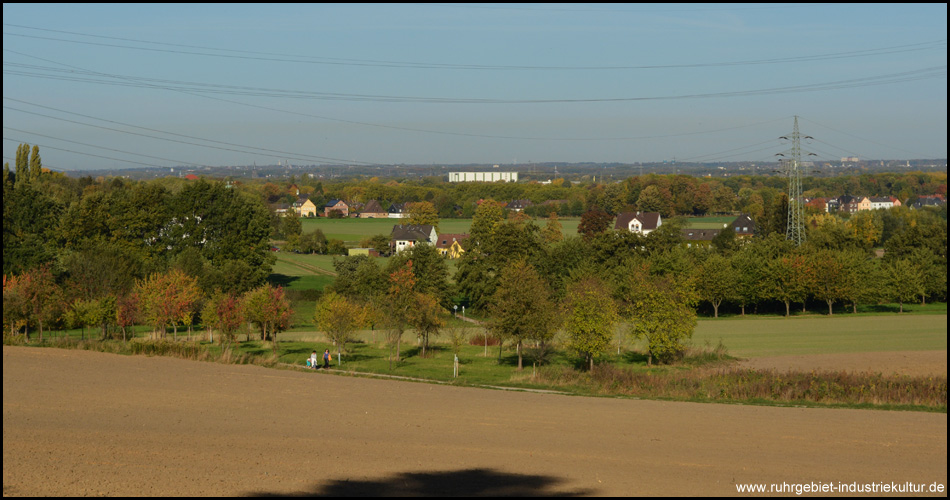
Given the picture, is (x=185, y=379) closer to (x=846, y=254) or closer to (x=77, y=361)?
(x=77, y=361)

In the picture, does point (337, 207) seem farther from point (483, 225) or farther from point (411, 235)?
point (483, 225)

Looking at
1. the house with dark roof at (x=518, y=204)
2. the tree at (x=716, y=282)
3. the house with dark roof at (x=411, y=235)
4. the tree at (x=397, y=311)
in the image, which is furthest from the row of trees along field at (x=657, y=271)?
the house with dark roof at (x=518, y=204)

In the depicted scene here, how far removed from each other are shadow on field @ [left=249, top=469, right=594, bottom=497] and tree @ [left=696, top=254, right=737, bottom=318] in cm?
4356

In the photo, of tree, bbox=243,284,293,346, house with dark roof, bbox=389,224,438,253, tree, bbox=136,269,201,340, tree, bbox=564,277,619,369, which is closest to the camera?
tree, bbox=564,277,619,369

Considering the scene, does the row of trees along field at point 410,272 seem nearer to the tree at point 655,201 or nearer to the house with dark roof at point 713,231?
the house with dark roof at point 713,231

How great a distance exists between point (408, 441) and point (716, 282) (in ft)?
138

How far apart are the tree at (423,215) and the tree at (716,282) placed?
215 ft

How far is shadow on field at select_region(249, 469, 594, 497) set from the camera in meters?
15.6

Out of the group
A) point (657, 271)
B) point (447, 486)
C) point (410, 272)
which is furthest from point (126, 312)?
point (657, 271)

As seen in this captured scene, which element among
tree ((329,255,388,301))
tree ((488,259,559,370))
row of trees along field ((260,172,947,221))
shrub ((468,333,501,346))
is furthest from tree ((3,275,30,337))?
row of trees along field ((260,172,947,221))

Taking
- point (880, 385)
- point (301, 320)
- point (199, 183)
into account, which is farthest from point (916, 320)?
point (199, 183)

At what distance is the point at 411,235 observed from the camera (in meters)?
107

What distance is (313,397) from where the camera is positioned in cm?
2620

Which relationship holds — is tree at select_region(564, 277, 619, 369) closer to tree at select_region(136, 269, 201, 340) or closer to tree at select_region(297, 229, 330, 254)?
tree at select_region(136, 269, 201, 340)
